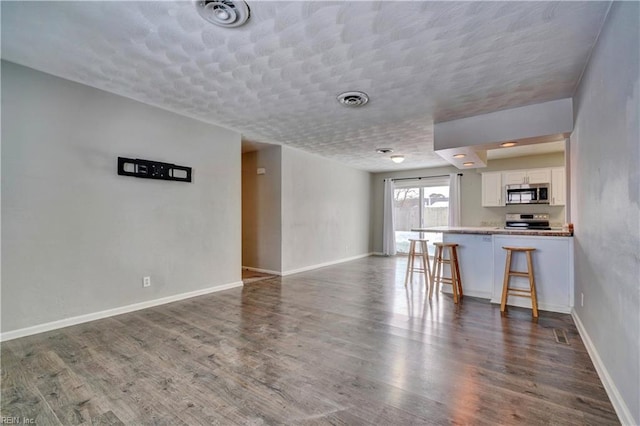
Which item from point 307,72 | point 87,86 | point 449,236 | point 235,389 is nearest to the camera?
point 235,389

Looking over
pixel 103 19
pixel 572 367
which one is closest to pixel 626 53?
pixel 572 367

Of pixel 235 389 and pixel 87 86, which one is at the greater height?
pixel 87 86

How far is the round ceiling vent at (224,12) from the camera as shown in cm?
193

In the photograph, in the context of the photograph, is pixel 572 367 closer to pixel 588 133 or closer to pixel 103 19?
pixel 588 133

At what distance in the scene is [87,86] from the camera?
3.15 m

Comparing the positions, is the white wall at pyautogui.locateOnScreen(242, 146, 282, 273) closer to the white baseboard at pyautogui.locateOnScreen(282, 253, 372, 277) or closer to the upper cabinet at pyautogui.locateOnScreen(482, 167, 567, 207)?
the white baseboard at pyautogui.locateOnScreen(282, 253, 372, 277)

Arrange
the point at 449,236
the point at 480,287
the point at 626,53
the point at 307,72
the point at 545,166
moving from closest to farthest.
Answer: the point at 626,53
the point at 307,72
the point at 480,287
the point at 449,236
the point at 545,166

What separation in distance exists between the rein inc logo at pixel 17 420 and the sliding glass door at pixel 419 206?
7914 millimetres

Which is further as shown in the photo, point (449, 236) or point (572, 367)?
point (449, 236)

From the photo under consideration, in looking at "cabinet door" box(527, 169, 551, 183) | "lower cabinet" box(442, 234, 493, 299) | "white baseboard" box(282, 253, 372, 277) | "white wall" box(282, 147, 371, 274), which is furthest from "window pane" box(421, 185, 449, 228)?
"lower cabinet" box(442, 234, 493, 299)

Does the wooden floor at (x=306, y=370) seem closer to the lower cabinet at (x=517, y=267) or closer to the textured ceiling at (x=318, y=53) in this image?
the lower cabinet at (x=517, y=267)

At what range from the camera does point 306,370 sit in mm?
2172

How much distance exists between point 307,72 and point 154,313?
324cm

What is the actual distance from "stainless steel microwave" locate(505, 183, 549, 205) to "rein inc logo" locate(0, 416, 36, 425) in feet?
25.3
